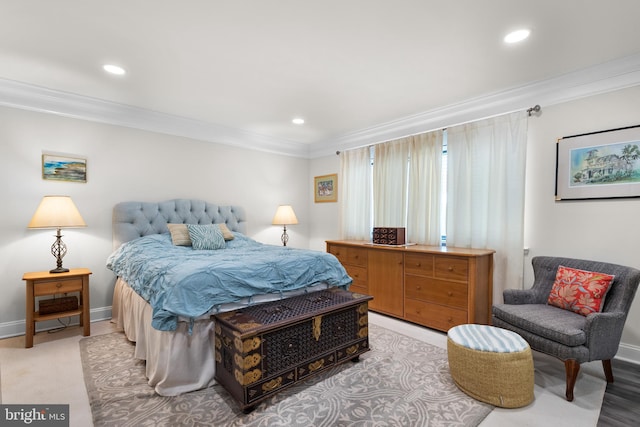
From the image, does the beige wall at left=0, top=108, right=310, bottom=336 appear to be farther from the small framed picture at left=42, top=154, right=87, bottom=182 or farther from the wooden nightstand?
the wooden nightstand

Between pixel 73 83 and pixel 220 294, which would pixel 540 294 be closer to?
pixel 220 294

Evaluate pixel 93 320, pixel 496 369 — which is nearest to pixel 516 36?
pixel 496 369

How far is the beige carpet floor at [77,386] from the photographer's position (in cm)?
182

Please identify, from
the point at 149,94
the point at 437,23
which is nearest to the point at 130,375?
the point at 149,94

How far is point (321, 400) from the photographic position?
6.53 ft

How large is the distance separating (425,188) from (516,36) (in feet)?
6.42

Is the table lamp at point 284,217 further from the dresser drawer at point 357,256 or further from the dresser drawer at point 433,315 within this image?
the dresser drawer at point 433,315

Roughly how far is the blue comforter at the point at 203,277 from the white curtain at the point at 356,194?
178cm

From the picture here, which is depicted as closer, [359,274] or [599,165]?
[599,165]

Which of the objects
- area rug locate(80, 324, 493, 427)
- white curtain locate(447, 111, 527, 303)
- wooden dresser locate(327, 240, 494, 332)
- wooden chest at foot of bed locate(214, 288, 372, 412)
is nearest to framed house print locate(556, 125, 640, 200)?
white curtain locate(447, 111, 527, 303)

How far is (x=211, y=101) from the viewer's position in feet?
11.3

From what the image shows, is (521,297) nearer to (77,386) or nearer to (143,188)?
(77,386)

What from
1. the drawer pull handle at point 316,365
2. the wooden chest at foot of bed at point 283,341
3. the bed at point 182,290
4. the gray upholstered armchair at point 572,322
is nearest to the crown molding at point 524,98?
the gray upholstered armchair at point 572,322

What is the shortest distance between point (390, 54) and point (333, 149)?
279 cm
